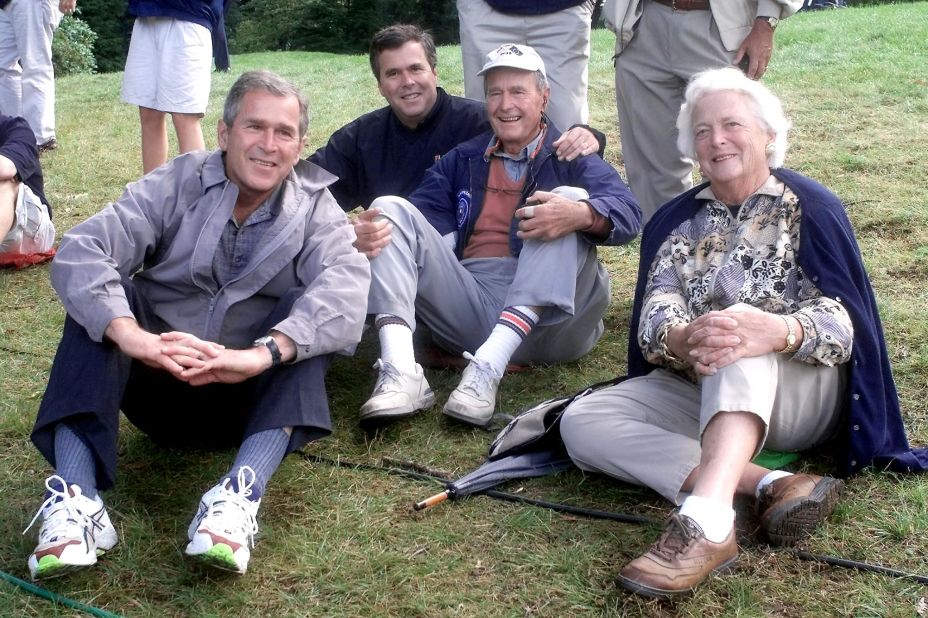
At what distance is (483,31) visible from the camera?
507 centimetres

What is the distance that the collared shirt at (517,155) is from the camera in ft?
13.3

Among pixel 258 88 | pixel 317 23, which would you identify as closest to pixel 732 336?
pixel 258 88

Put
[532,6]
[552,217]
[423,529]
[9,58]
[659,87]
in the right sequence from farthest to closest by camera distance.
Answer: [9,58] < [532,6] < [659,87] < [552,217] < [423,529]

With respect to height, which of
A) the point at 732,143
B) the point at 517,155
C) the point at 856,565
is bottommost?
the point at 856,565

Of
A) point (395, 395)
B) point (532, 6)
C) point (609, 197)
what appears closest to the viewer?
point (395, 395)

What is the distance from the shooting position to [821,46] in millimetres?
11914

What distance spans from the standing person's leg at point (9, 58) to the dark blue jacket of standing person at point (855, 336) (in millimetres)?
6449

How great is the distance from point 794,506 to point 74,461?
198 centimetres

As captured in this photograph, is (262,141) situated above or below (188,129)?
above

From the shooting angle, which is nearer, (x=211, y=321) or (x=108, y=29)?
(x=211, y=321)

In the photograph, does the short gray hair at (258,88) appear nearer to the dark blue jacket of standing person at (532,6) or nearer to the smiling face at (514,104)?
the smiling face at (514,104)

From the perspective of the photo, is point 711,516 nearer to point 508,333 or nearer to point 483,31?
point 508,333

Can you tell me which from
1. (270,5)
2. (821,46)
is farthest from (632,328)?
(270,5)

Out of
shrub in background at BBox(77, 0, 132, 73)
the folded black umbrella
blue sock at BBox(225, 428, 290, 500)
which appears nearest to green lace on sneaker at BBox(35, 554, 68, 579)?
blue sock at BBox(225, 428, 290, 500)
